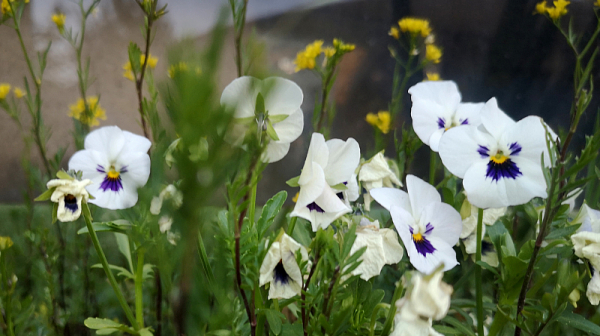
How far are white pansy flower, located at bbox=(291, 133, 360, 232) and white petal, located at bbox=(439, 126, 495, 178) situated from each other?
0.29 feet

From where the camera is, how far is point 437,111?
0.39 metres

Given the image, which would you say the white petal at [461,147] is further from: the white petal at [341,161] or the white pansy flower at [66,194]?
the white pansy flower at [66,194]

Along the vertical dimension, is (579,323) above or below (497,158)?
below

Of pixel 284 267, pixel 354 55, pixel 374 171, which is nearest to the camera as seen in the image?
pixel 284 267

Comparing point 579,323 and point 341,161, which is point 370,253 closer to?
point 341,161

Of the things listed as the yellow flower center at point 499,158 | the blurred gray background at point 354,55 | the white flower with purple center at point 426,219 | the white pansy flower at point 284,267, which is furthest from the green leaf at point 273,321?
the blurred gray background at point 354,55

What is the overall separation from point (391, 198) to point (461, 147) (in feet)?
0.24

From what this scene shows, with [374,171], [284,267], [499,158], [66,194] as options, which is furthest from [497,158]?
[66,194]

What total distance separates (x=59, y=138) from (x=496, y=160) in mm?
1283

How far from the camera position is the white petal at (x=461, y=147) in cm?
31

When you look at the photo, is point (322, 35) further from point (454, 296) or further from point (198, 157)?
point (198, 157)

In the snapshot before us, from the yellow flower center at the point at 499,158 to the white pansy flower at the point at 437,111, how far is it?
0.13 feet

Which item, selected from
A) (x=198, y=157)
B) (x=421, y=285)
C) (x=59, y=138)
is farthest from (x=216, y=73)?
(x=59, y=138)

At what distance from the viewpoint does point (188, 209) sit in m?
0.09
